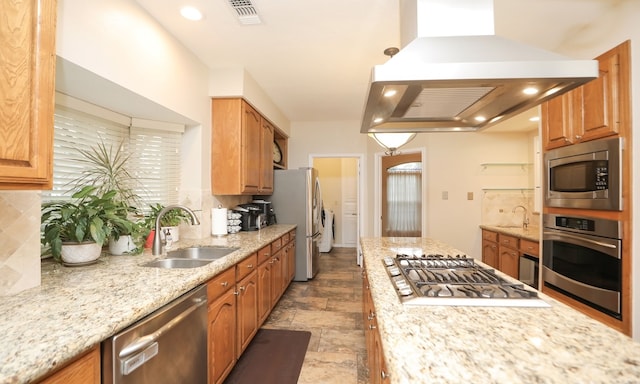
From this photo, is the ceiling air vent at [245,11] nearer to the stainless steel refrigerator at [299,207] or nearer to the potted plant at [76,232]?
the potted plant at [76,232]

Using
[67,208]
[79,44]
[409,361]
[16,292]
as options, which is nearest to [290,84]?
[79,44]

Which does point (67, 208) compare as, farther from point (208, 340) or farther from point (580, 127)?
point (580, 127)

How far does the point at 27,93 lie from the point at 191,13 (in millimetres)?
1350

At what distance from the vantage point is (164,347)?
1240mm

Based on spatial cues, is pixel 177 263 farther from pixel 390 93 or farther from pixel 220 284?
pixel 390 93

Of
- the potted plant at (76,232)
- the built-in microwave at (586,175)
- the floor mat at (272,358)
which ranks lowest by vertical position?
the floor mat at (272,358)

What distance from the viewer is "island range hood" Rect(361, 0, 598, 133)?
1.06 metres

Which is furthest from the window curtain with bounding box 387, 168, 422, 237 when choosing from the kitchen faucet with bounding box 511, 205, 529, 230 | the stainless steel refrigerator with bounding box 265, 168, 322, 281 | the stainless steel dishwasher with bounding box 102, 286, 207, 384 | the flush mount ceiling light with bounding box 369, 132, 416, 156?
the stainless steel dishwasher with bounding box 102, 286, 207, 384

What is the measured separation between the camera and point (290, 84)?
10.7ft

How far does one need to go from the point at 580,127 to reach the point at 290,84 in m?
2.65

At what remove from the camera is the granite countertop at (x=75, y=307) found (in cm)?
77

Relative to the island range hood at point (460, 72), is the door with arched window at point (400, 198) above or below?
below

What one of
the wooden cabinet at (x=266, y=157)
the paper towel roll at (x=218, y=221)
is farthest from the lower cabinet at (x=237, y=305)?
the wooden cabinet at (x=266, y=157)

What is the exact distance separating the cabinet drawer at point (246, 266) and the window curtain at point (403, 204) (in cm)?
297
